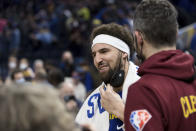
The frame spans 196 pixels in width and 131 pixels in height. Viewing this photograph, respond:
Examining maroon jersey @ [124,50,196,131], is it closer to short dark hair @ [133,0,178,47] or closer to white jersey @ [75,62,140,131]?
short dark hair @ [133,0,178,47]

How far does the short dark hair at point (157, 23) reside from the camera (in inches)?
98.0

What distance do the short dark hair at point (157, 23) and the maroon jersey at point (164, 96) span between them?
0.28 feet

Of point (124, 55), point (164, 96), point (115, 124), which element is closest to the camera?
point (164, 96)

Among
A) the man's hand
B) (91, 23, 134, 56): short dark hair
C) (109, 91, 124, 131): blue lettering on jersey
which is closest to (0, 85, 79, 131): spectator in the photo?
the man's hand

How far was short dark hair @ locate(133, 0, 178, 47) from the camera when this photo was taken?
2.49m

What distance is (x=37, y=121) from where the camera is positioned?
1.50 metres

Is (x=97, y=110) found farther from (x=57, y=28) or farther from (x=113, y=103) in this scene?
(x=57, y=28)

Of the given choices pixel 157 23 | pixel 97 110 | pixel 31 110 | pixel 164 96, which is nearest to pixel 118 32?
pixel 97 110

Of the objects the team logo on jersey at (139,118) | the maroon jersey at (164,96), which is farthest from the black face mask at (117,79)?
the team logo on jersey at (139,118)

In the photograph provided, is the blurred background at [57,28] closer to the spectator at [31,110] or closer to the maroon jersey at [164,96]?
the maroon jersey at [164,96]

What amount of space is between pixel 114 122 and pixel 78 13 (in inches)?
485

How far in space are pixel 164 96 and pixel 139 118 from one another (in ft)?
0.60

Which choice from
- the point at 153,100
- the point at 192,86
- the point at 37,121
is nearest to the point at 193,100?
the point at 192,86

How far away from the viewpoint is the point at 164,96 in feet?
7.61
